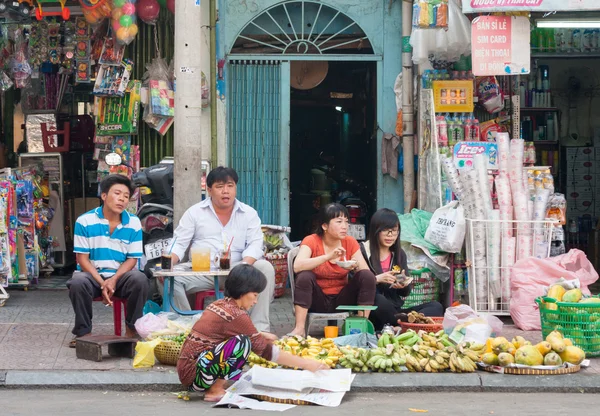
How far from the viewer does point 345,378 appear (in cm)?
692

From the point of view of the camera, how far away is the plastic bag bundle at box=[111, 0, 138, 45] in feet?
36.7

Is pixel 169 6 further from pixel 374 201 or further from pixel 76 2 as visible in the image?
pixel 374 201

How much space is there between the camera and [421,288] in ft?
32.1

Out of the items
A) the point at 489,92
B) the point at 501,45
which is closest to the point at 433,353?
the point at 501,45

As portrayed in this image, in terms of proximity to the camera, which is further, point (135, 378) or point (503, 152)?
point (503, 152)

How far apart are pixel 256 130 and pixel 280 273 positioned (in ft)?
5.79

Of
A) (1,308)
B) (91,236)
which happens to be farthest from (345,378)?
(1,308)

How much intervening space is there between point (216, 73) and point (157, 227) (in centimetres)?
218

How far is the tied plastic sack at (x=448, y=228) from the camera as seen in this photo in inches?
376

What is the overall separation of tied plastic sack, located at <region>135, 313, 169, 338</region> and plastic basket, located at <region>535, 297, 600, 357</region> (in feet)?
9.59

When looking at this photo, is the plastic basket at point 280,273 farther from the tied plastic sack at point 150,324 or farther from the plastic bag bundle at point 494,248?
the tied plastic sack at point 150,324

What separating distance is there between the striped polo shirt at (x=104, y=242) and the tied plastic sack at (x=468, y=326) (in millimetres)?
2575

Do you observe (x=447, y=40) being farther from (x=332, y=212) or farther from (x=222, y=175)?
(x=222, y=175)

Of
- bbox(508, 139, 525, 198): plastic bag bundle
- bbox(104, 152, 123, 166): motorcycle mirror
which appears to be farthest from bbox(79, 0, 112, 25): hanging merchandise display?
bbox(508, 139, 525, 198): plastic bag bundle
